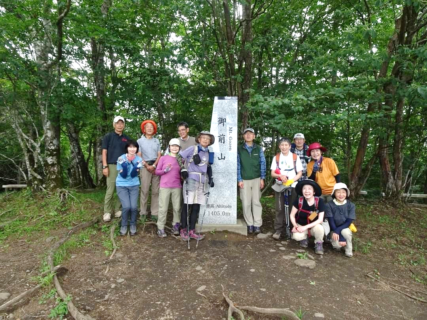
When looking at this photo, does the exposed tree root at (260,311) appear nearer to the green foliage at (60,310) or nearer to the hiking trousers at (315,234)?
the green foliage at (60,310)

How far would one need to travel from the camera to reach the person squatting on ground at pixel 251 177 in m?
5.77

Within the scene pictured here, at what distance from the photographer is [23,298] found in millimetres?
3365

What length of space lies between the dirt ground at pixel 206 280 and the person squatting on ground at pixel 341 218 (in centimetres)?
24

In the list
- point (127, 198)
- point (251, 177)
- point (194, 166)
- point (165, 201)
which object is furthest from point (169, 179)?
point (251, 177)

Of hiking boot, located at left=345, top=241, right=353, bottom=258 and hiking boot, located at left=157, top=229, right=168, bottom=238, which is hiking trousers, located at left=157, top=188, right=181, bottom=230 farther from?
hiking boot, located at left=345, top=241, right=353, bottom=258

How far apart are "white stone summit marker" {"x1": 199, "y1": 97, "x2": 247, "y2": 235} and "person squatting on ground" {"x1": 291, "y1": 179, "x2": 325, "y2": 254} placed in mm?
1346

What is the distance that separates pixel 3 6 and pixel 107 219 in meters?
5.58

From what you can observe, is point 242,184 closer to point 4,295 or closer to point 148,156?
point 148,156

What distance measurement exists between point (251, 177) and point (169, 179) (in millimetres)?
1744

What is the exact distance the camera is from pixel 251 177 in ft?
18.9

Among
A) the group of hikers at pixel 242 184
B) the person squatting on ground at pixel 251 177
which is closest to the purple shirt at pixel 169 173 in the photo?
the group of hikers at pixel 242 184

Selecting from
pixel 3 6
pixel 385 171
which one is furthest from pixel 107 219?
pixel 385 171

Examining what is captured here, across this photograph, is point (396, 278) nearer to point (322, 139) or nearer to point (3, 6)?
point (322, 139)

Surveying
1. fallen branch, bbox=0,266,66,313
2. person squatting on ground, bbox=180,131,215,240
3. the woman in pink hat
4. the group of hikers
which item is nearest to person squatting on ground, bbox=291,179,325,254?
the group of hikers
